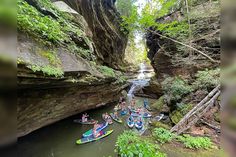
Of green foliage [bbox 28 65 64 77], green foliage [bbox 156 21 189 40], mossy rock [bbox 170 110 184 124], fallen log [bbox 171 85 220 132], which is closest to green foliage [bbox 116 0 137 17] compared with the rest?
green foliage [bbox 156 21 189 40]

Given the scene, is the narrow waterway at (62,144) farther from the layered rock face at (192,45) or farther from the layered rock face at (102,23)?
the layered rock face at (102,23)

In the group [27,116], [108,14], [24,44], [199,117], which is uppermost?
[108,14]

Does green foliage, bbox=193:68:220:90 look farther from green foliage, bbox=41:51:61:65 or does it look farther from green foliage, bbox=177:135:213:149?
green foliage, bbox=41:51:61:65

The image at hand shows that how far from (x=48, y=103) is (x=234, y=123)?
7.94m

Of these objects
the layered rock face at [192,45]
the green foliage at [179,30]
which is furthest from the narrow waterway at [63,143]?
the green foliage at [179,30]

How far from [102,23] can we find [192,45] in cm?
886

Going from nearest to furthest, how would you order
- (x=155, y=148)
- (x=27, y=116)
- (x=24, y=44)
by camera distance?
1. (x=24, y=44)
2. (x=155, y=148)
3. (x=27, y=116)

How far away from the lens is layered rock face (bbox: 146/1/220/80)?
890 centimetres

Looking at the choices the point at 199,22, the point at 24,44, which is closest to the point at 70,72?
the point at 24,44

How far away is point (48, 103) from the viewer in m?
7.38

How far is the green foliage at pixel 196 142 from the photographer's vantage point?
230 inches

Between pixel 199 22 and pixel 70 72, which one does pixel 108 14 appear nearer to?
pixel 199 22

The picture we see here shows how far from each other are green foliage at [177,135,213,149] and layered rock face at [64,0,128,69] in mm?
10497

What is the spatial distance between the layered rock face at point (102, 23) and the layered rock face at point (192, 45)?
4386 mm
